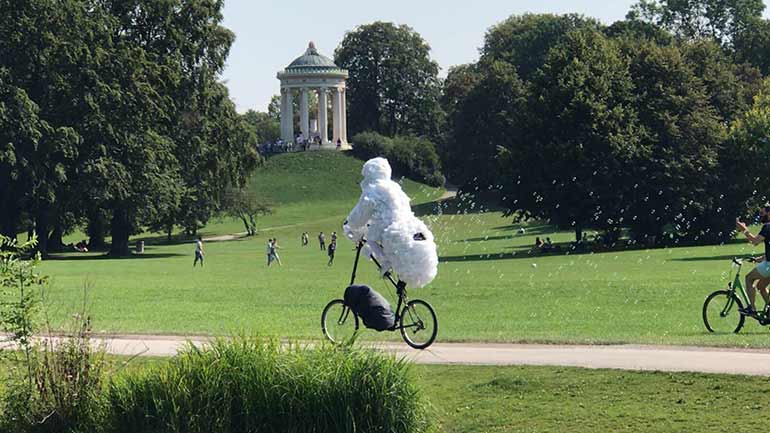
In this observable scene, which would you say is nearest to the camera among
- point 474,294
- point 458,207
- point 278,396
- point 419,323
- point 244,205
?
point 278,396

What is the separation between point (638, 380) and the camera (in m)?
14.2

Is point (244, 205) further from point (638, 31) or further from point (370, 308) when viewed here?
point (370, 308)

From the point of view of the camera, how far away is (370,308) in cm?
1673

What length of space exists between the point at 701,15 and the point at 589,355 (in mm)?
106885

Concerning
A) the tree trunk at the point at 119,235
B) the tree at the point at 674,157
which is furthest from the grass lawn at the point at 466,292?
the tree at the point at 674,157

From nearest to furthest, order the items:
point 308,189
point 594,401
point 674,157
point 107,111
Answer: point 594,401 → point 674,157 → point 107,111 → point 308,189

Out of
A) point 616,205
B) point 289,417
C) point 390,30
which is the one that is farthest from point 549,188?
point 390,30

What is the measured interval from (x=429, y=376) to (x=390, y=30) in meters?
127

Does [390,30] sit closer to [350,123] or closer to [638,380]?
[350,123]

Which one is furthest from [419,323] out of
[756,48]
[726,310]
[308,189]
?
[308,189]

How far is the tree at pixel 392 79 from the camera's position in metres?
140

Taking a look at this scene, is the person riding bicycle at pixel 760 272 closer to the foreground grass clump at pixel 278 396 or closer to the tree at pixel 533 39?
the foreground grass clump at pixel 278 396

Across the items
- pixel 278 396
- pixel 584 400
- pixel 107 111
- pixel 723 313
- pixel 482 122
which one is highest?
pixel 482 122

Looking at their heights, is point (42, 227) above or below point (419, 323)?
below
